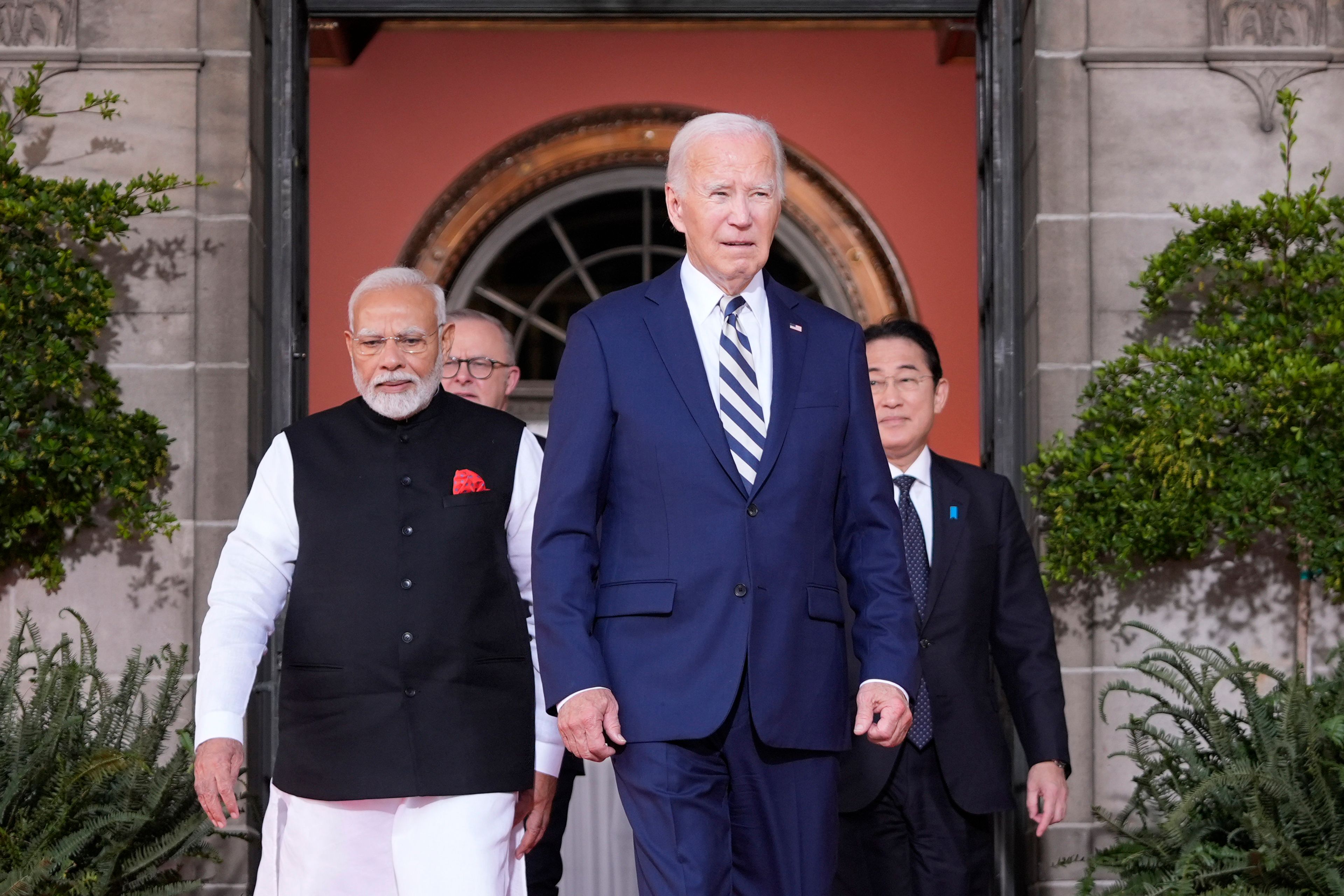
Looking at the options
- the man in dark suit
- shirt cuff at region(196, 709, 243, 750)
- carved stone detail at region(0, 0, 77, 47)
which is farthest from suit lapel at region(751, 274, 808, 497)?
carved stone detail at region(0, 0, 77, 47)

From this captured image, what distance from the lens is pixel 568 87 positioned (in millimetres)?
9414

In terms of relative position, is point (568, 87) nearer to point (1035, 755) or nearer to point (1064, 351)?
point (1064, 351)

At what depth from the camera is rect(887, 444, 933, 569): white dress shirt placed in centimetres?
424

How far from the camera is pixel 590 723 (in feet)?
9.03

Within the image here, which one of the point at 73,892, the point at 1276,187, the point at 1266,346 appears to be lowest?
the point at 73,892

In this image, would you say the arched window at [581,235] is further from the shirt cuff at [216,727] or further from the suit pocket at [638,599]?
the suit pocket at [638,599]

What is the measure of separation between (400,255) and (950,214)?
3.09 meters

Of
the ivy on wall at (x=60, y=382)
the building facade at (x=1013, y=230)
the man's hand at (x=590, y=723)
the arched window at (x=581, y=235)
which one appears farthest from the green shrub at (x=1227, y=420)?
the arched window at (x=581, y=235)

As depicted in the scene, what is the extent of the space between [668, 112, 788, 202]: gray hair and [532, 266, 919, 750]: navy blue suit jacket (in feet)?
0.68

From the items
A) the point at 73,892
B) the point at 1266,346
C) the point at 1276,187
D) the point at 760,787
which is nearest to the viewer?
the point at 760,787

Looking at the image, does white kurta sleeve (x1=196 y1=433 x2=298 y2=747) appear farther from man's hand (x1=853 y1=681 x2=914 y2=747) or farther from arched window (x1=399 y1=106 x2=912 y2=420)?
arched window (x1=399 y1=106 x2=912 y2=420)

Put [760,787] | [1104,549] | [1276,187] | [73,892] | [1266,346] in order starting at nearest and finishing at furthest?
[760,787] < [73,892] < [1266,346] < [1104,549] < [1276,187]

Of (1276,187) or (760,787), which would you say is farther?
(1276,187)

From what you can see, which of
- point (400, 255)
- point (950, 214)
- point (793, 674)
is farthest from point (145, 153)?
point (950, 214)
